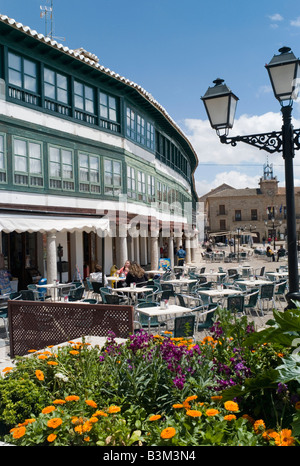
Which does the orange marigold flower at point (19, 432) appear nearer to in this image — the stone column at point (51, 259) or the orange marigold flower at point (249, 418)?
the orange marigold flower at point (249, 418)

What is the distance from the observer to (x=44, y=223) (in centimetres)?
1409

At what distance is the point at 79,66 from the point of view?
671 inches

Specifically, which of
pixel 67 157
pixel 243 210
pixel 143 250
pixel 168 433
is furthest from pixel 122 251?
pixel 243 210

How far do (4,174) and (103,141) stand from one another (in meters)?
5.84

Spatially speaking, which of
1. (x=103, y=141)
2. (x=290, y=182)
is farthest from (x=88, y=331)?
(x=103, y=141)

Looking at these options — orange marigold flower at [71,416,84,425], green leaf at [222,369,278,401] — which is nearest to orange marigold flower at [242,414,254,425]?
green leaf at [222,369,278,401]

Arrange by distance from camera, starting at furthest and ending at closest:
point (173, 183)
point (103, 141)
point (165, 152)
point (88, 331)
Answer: point (173, 183) → point (165, 152) → point (103, 141) → point (88, 331)

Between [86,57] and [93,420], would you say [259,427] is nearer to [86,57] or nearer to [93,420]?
[93,420]

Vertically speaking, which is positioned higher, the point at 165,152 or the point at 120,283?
the point at 165,152

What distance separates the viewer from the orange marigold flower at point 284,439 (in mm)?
2313

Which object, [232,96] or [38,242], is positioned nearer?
[232,96]

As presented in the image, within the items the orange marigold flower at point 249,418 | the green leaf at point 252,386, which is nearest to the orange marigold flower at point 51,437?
the green leaf at point 252,386

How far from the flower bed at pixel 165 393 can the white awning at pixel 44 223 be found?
9.12 m
